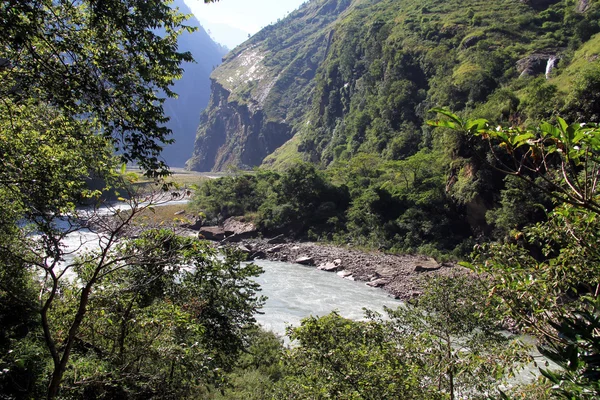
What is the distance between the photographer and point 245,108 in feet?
401

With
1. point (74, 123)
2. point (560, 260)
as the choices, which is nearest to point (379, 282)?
point (560, 260)

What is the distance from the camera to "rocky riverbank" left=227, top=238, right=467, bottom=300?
22.9 m

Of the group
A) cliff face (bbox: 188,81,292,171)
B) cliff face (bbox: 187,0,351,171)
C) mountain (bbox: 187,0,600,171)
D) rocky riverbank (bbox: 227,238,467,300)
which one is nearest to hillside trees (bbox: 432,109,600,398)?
rocky riverbank (bbox: 227,238,467,300)

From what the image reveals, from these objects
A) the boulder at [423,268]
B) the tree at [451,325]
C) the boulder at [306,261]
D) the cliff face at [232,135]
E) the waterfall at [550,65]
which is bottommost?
the boulder at [423,268]

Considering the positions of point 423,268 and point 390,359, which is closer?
point 390,359

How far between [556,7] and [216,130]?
116981 millimetres

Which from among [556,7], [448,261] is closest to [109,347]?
[448,261]

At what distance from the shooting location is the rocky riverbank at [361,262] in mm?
22861

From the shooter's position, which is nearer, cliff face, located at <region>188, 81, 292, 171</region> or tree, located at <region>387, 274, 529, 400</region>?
tree, located at <region>387, 274, 529, 400</region>

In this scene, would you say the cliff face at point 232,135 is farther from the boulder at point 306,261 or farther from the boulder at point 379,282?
the boulder at point 379,282

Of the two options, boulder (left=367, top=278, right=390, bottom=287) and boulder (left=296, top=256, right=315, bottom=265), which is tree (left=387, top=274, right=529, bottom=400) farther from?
boulder (left=296, top=256, right=315, bottom=265)

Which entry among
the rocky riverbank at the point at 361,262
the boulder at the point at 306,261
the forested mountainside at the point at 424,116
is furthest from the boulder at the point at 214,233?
the boulder at the point at 306,261

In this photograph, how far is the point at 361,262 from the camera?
27422 millimetres

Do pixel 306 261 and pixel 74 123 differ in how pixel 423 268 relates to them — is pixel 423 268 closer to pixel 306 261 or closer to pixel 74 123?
pixel 306 261
